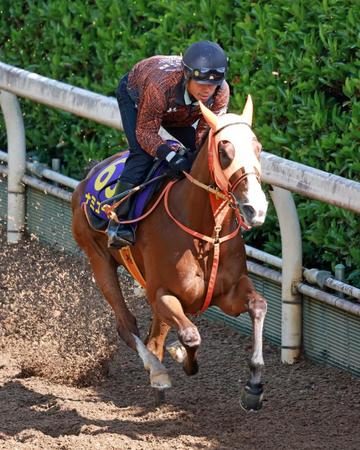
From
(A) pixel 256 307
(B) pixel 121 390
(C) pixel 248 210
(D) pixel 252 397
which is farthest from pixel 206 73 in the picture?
(B) pixel 121 390

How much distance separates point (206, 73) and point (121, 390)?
209 cm

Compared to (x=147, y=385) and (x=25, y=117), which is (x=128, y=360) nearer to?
(x=147, y=385)

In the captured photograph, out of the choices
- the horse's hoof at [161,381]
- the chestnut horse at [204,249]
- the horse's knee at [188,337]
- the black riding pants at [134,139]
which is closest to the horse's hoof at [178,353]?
the chestnut horse at [204,249]

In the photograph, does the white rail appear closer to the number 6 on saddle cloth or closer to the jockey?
the jockey

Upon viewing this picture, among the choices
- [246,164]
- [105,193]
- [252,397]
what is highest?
[246,164]

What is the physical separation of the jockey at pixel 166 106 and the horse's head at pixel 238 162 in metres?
0.28

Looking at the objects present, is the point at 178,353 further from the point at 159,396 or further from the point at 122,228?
the point at 122,228

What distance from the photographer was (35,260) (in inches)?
387

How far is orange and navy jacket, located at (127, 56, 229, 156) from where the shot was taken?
676 centimetres

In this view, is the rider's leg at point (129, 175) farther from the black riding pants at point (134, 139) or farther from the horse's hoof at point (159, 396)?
the horse's hoof at point (159, 396)

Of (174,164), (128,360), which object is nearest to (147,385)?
(128,360)

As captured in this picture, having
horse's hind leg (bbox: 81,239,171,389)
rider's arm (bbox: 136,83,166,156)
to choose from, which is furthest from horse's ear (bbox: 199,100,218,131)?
horse's hind leg (bbox: 81,239,171,389)

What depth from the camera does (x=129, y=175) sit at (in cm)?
707

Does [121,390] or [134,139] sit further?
[121,390]
